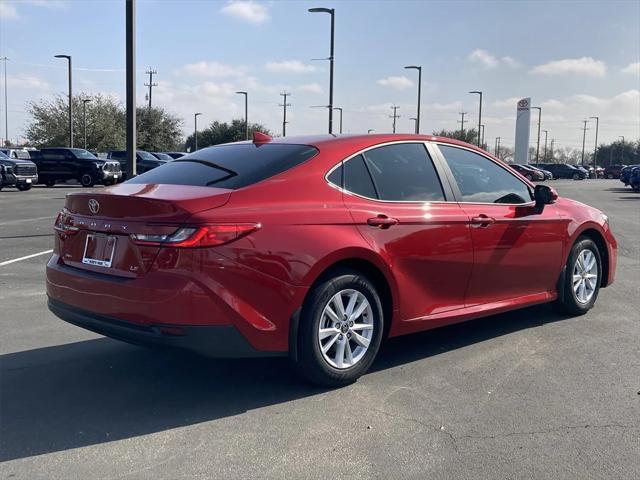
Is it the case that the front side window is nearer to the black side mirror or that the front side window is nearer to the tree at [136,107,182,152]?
the black side mirror

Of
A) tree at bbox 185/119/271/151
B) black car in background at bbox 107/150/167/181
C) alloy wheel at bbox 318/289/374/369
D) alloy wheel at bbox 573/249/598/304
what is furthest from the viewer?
tree at bbox 185/119/271/151

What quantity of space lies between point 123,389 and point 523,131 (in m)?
66.5

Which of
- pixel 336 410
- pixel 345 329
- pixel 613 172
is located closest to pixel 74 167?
pixel 345 329

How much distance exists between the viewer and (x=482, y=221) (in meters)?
5.08

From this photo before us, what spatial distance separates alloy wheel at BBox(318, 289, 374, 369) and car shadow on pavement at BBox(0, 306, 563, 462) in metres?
0.27

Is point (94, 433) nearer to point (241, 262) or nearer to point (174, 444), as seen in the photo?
point (174, 444)

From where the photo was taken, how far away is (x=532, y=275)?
5633 mm

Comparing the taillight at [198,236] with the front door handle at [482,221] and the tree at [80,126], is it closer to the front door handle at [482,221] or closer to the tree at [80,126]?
the front door handle at [482,221]

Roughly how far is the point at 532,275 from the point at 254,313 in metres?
2.90

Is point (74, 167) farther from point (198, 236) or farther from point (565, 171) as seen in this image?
point (565, 171)

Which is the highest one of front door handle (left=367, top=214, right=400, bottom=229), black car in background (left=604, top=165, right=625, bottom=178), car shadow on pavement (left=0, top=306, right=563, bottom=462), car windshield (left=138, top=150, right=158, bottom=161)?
black car in background (left=604, top=165, right=625, bottom=178)

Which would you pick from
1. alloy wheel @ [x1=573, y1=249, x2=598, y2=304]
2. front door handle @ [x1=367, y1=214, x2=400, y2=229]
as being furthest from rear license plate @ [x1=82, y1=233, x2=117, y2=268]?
alloy wheel @ [x1=573, y1=249, x2=598, y2=304]

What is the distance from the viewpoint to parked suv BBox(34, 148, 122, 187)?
30594 mm

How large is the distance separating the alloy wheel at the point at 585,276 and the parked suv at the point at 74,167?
90.3ft
